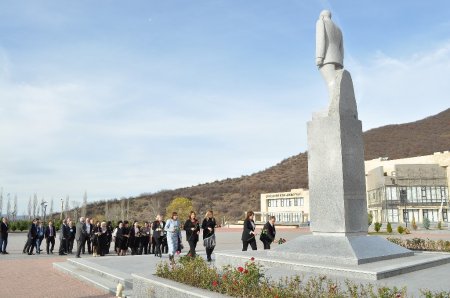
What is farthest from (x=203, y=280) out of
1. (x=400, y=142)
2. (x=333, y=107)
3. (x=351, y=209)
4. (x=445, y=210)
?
(x=400, y=142)

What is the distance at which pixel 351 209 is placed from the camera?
9.14 metres

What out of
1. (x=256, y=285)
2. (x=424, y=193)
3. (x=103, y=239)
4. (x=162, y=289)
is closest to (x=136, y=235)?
(x=103, y=239)

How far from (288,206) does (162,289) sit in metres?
65.2

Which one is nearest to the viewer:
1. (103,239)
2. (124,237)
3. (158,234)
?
(158,234)

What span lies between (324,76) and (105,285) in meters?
7.41

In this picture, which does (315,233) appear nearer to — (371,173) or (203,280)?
(203,280)

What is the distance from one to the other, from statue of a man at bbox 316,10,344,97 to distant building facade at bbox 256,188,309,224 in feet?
187

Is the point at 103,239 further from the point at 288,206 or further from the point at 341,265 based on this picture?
the point at 288,206

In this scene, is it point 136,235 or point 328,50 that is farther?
point 136,235

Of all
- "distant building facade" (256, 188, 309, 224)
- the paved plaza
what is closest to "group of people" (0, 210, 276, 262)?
the paved plaza

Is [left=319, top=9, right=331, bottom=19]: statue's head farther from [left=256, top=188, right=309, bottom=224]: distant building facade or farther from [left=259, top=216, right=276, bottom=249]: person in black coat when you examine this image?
[left=256, top=188, right=309, bottom=224]: distant building facade

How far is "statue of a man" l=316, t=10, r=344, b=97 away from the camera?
1019cm

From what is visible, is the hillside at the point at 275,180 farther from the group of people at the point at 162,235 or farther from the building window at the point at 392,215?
the group of people at the point at 162,235

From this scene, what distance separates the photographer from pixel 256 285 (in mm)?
6191
